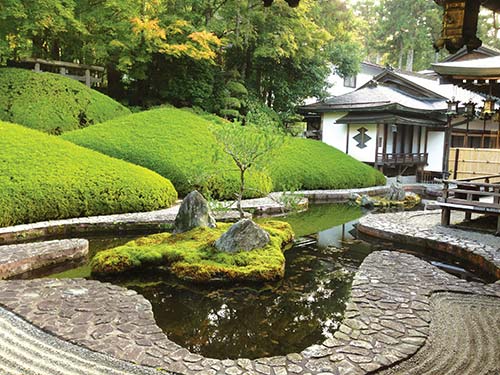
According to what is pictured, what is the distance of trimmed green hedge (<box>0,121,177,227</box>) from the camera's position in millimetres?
10453

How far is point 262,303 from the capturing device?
6.48 meters

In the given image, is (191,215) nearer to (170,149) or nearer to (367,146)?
(170,149)

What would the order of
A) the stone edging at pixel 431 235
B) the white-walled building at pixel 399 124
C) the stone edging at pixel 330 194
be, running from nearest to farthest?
the stone edging at pixel 431 235 < the stone edging at pixel 330 194 < the white-walled building at pixel 399 124

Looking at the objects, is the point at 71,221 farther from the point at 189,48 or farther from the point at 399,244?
the point at 189,48

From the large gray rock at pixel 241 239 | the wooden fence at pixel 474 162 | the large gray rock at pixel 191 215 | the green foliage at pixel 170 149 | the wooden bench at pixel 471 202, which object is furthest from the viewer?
the green foliage at pixel 170 149

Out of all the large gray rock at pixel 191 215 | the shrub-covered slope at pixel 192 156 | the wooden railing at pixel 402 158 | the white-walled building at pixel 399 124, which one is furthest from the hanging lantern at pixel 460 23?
the wooden railing at pixel 402 158

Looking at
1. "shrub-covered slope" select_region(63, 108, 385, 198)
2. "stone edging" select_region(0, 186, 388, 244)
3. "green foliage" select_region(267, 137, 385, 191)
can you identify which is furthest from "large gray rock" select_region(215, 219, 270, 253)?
"green foliage" select_region(267, 137, 385, 191)

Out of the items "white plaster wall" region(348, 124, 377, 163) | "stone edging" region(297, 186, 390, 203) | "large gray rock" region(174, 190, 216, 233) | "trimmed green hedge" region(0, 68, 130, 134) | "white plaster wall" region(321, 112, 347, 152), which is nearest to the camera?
"large gray rock" region(174, 190, 216, 233)

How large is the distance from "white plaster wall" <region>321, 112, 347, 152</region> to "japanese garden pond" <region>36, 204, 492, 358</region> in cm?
1616

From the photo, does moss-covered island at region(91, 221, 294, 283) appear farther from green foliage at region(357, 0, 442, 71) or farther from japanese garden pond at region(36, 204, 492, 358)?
green foliage at region(357, 0, 442, 71)

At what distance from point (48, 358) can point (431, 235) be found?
8.65 meters

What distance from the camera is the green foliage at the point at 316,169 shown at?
18016 mm

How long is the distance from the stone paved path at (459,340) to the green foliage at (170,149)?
8692 millimetres

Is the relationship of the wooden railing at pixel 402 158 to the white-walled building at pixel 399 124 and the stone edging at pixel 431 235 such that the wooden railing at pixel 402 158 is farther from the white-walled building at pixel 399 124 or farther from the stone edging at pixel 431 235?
the stone edging at pixel 431 235
